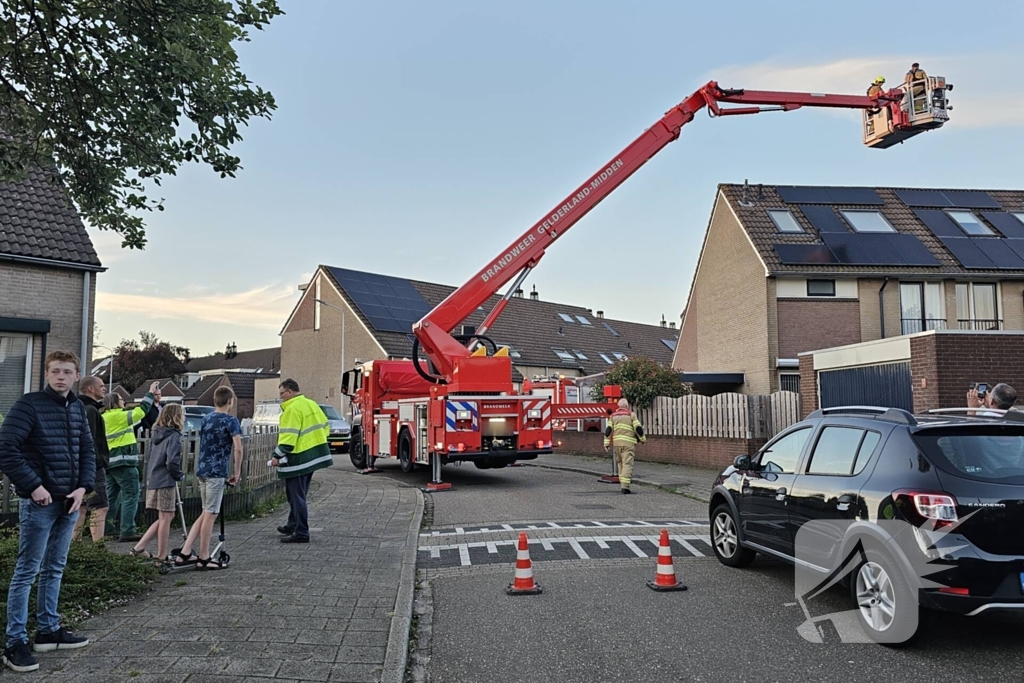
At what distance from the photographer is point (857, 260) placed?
73.7ft

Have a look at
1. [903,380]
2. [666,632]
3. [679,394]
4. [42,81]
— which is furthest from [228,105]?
[679,394]

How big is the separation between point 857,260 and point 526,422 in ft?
39.7

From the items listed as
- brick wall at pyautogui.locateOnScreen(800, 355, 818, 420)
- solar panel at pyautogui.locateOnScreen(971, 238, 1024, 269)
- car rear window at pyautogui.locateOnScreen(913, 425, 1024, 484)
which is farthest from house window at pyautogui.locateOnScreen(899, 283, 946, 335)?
car rear window at pyautogui.locateOnScreen(913, 425, 1024, 484)

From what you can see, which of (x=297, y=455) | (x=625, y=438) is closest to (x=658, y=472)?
(x=625, y=438)

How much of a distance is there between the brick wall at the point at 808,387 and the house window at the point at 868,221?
361 inches

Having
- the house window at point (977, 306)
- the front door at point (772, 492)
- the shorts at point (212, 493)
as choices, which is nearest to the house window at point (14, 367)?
the shorts at point (212, 493)

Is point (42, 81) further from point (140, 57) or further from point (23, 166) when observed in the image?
point (140, 57)

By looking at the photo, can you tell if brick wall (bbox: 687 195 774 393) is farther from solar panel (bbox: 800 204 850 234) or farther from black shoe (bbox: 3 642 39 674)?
black shoe (bbox: 3 642 39 674)

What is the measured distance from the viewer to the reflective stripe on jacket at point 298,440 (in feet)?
29.4

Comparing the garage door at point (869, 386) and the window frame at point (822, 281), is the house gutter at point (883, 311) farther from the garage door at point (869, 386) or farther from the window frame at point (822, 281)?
the garage door at point (869, 386)

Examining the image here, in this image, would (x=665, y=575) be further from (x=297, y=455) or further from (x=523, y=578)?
(x=297, y=455)

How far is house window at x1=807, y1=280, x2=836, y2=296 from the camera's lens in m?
22.5

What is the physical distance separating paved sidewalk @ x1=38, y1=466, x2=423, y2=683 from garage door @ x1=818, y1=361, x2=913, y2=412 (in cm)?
932

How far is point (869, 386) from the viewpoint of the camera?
49.0 feet
